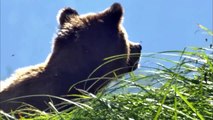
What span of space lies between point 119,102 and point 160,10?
606ft

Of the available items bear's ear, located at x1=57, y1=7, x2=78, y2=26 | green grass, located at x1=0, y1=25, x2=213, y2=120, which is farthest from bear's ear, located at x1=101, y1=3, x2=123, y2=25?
green grass, located at x1=0, y1=25, x2=213, y2=120

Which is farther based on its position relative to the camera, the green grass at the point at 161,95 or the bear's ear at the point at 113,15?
the bear's ear at the point at 113,15

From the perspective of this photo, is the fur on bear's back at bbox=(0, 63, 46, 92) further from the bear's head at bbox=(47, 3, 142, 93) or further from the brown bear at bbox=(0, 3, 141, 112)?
the bear's head at bbox=(47, 3, 142, 93)

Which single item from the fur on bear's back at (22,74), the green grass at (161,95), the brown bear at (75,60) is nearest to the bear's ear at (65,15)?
the brown bear at (75,60)

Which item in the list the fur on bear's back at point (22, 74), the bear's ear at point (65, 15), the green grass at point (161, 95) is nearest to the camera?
the green grass at point (161, 95)

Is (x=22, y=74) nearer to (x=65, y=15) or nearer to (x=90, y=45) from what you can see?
(x=90, y=45)

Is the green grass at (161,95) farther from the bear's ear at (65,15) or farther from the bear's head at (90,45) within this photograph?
the bear's ear at (65,15)

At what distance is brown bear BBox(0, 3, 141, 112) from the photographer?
5.25 meters

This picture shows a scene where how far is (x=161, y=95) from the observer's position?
2.62m

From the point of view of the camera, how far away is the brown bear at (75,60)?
525 centimetres

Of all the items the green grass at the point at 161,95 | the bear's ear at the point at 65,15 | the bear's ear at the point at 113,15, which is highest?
the bear's ear at the point at 65,15

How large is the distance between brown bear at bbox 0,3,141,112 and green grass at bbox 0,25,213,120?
2237 millimetres

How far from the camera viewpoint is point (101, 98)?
2623 mm

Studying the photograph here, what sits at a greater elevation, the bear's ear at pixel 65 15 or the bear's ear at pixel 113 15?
the bear's ear at pixel 65 15
